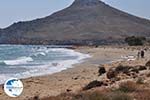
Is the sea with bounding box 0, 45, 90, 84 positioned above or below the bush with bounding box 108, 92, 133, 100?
below

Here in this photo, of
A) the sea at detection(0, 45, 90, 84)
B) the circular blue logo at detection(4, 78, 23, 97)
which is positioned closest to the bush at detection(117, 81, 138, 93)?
the circular blue logo at detection(4, 78, 23, 97)

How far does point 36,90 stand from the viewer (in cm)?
1997

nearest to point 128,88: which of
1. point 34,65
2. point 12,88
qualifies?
point 12,88

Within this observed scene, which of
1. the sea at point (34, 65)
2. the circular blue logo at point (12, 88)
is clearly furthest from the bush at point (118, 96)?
the sea at point (34, 65)

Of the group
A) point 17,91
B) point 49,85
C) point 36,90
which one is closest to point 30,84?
point 49,85

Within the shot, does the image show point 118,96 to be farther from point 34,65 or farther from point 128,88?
point 34,65

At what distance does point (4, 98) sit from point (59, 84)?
4.91 m

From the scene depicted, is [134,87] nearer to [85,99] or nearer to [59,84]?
[85,99]

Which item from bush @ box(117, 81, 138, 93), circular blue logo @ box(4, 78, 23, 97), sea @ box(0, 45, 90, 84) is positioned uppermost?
circular blue logo @ box(4, 78, 23, 97)

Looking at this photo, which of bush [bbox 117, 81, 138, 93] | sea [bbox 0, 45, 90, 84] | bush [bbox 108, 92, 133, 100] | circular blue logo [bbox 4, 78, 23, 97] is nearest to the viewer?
circular blue logo [bbox 4, 78, 23, 97]

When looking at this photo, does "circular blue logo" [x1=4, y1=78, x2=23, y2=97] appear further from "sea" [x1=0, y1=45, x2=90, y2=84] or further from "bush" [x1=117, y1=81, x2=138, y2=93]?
"sea" [x1=0, y1=45, x2=90, y2=84]

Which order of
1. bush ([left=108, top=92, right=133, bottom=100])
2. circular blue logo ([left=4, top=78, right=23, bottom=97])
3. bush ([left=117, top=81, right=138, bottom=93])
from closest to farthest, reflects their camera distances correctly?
circular blue logo ([left=4, top=78, right=23, bottom=97]), bush ([left=108, top=92, right=133, bottom=100]), bush ([left=117, top=81, right=138, bottom=93])

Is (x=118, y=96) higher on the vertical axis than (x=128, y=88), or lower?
higher

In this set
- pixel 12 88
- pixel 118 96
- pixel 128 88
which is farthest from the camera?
pixel 128 88
